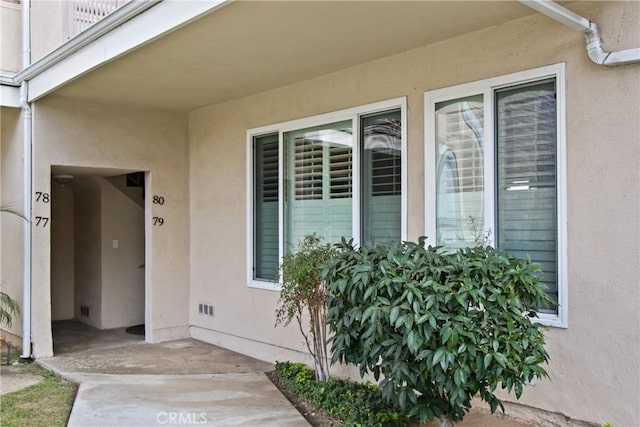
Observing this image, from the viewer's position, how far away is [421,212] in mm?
4770

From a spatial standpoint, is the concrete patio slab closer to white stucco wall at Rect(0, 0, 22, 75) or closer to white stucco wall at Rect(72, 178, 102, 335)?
white stucco wall at Rect(72, 178, 102, 335)

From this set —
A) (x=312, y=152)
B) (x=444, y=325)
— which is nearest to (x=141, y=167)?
(x=312, y=152)

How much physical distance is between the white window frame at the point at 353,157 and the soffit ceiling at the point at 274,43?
1.50ft

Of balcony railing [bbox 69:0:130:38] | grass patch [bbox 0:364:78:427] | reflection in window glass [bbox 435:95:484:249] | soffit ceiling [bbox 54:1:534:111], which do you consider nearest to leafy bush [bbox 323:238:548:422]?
reflection in window glass [bbox 435:95:484:249]

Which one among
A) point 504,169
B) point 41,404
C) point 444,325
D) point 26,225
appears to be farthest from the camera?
point 26,225

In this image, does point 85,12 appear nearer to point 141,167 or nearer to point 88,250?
point 141,167

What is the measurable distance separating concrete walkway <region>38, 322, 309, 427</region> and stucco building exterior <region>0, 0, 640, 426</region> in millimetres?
435

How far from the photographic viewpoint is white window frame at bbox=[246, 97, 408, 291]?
16.1 ft

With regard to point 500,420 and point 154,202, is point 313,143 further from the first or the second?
point 500,420

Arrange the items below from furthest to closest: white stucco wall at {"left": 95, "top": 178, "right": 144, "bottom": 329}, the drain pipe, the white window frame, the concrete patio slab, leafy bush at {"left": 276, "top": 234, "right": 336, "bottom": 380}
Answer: white stucco wall at {"left": 95, "top": 178, "right": 144, "bottom": 329} < the white window frame < leafy bush at {"left": 276, "top": 234, "right": 336, "bottom": 380} < the concrete patio slab < the drain pipe

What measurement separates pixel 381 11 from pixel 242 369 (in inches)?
A: 160

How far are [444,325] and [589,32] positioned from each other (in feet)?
7.50

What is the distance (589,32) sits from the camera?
3.67m

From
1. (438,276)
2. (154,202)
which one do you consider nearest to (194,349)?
(154,202)
